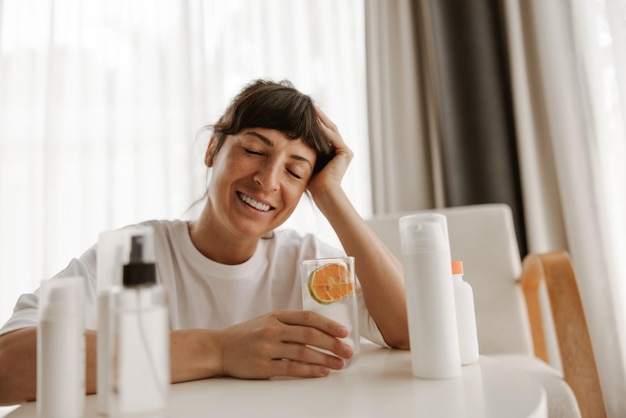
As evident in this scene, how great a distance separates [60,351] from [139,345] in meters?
0.13

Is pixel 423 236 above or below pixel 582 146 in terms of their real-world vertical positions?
below

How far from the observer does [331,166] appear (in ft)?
3.78

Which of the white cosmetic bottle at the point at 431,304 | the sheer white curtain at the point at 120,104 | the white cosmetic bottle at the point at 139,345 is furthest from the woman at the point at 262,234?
the sheer white curtain at the point at 120,104

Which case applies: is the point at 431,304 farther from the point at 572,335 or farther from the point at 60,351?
the point at 572,335

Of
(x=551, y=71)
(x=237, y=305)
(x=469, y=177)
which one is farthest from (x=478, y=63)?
(x=237, y=305)

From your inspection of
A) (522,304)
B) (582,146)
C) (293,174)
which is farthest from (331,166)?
(582,146)

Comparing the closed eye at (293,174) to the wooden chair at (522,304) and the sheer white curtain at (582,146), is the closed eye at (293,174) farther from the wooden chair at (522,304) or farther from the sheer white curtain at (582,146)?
the sheer white curtain at (582,146)

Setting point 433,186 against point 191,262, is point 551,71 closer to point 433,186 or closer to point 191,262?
point 433,186

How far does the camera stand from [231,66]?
2.33m

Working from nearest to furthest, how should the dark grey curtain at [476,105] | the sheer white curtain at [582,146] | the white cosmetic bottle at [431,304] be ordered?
the white cosmetic bottle at [431,304], the sheer white curtain at [582,146], the dark grey curtain at [476,105]

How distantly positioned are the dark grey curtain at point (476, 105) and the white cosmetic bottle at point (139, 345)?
5.93ft

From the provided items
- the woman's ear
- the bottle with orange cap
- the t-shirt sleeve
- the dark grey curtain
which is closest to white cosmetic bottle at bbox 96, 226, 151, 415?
the t-shirt sleeve

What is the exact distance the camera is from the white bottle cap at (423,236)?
2.12ft

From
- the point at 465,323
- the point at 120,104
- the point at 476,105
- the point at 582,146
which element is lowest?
the point at 465,323
